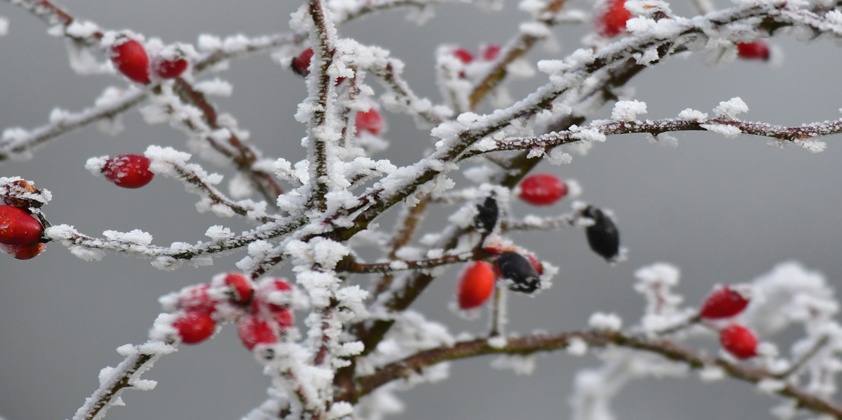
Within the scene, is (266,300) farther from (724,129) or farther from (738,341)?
(738,341)

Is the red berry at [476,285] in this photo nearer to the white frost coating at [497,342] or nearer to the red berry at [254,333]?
the white frost coating at [497,342]

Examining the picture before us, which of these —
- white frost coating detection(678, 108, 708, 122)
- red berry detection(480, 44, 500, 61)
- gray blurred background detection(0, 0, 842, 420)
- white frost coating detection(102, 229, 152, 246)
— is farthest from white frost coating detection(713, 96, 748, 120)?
gray blurred background detection(0, 0, 842, 420)

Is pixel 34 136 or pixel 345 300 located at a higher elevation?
pixel 34 136

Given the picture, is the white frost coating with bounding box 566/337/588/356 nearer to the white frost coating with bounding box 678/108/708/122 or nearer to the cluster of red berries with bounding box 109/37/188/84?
the white frost coating with bounding box 678/108/708/122

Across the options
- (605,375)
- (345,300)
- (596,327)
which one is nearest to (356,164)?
(345,300)

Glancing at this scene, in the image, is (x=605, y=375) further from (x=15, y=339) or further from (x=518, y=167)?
(x=15, y=339)

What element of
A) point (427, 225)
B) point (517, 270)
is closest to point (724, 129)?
point (517, 270)
